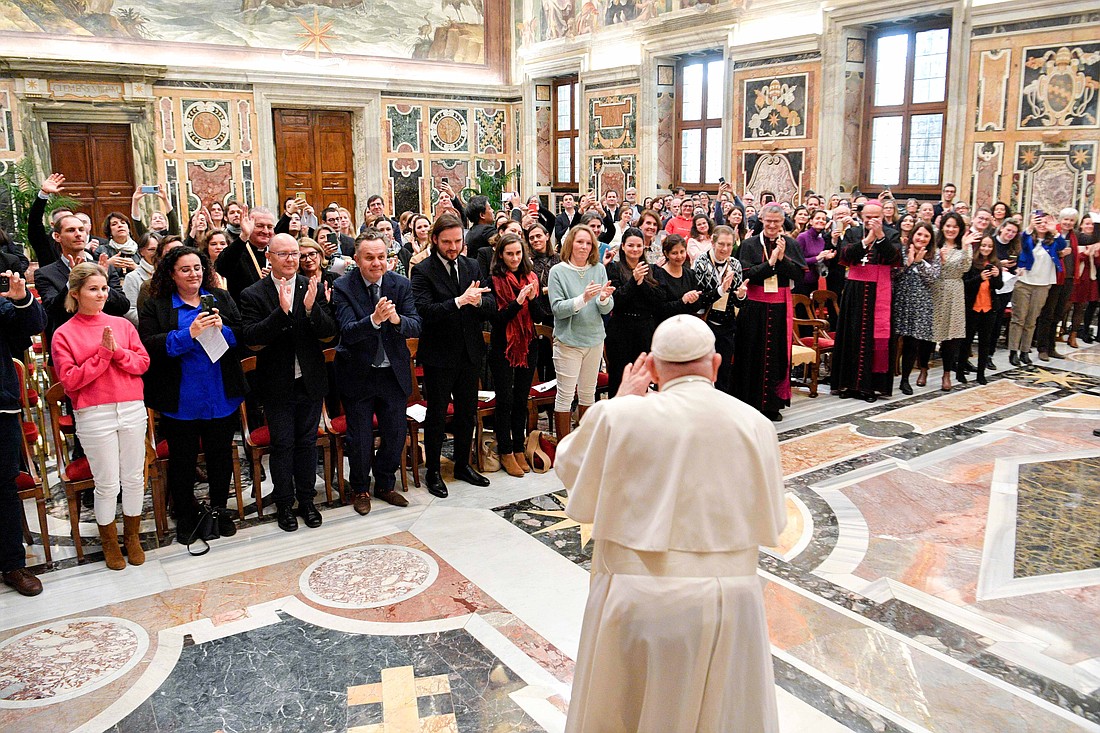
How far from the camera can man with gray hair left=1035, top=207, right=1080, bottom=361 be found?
1027cm

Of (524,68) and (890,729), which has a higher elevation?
(524,68)

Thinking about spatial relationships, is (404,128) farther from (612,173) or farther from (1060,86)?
(1060,86)

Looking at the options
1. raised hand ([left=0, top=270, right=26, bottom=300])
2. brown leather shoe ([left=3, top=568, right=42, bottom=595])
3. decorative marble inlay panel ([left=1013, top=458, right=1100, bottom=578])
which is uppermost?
raised hand ([left=0, top=270, right=26, bottom=300])

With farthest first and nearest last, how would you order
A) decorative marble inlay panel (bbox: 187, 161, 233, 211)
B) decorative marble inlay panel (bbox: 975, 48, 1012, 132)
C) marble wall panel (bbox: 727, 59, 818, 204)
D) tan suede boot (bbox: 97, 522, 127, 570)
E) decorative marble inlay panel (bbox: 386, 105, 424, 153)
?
decorative marble inlay panel (bbox: 386, 105, 424, 153) → decorative marble inlay panel (bbox: 187, 161, 233, 211) → marble wall panel (bbox: 727, 59, 818, 204) → decorative marble inlay panel (bbox: 975, 48, 1012, 132) → tan suede boot (bbox: 97, 522, 127, 570)

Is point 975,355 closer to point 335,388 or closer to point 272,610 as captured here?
point 335,388

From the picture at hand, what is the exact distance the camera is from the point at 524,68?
18.9m

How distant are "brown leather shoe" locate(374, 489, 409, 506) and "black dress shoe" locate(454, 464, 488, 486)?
55cm

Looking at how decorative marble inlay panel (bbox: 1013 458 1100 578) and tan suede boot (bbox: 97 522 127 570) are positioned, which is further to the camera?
decorative marble inlay panel (bbox: 1013 458 1100 578)

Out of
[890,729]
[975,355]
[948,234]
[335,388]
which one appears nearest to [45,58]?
[335,388]

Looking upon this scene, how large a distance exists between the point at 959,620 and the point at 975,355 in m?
7.08

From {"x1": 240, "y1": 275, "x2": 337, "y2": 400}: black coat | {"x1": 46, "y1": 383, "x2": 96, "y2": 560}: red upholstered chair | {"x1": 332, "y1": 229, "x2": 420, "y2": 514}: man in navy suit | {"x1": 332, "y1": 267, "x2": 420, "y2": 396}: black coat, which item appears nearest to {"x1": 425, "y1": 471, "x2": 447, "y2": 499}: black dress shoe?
{"x1": 332, "y1": 229, "x2": 420, "y2": 514}: man in navy suit

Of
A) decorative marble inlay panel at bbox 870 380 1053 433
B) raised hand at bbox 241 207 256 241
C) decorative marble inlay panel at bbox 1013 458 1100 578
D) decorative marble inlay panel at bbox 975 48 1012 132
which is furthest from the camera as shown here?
decorative marble inlay panel at bbox 975 48 1012 132

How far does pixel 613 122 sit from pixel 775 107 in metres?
4.00

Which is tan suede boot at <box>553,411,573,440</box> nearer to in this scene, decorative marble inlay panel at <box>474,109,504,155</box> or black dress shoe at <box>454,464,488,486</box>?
black dress shoe at <box>454,464,488,486</box>
